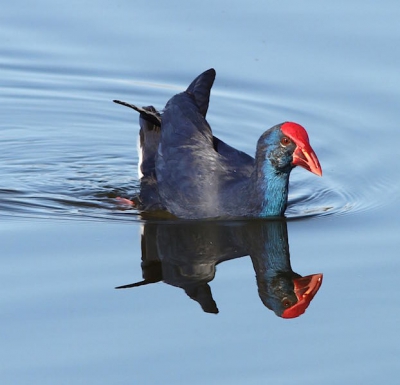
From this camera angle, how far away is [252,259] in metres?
8.57

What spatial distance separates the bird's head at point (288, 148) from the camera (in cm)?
879

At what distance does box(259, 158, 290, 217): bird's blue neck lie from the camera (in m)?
9.02

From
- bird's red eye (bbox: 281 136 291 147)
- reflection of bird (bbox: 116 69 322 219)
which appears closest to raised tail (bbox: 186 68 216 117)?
reflection of bird (bbox: 116 69 322 219)

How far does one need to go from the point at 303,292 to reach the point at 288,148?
4.45 ft

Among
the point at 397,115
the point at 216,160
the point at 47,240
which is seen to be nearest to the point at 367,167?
the point at 397,115

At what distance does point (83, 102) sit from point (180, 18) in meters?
1.80

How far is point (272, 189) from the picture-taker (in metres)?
9.08

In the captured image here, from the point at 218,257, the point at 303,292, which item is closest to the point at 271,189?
the point at 218,257

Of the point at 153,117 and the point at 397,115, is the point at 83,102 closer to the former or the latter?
the point at 153,117

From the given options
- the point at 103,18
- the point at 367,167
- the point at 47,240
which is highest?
the point at 103,18

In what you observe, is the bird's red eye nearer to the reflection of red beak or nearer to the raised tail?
the reflection of red beak

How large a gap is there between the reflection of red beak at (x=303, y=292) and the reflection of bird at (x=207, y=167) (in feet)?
3.15

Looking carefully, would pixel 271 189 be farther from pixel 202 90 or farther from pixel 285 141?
pixel 202 90

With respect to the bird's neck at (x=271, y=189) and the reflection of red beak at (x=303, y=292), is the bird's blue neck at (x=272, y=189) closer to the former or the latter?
the bird's neck at (x=271, y=189)
